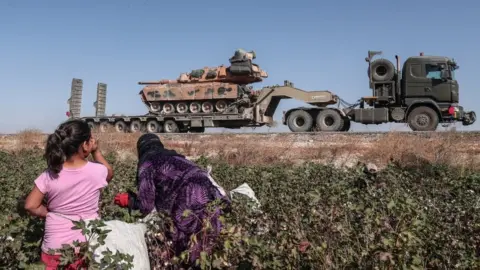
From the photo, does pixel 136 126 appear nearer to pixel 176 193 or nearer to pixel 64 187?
pixel 176 193

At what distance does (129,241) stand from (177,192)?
0.60 metres

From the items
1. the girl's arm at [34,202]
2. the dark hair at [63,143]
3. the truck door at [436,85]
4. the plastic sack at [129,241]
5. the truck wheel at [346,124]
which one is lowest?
the plastic sack at [129,241]

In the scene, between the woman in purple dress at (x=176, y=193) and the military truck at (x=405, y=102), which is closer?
the woman in purple dress at (x=176, y=193)

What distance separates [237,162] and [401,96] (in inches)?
241

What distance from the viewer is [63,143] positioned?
3.17m

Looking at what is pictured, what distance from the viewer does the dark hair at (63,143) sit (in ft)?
10.3

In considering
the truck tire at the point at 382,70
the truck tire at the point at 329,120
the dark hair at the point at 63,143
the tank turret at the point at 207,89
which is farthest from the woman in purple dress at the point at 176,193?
the tank turret at the point at 207,89

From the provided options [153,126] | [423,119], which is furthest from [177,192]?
[153,126]

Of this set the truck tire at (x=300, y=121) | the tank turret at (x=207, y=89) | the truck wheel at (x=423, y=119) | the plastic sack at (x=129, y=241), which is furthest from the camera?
the tank turret at (x=207, y=89)

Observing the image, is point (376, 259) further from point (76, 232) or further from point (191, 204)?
point (76, 232)

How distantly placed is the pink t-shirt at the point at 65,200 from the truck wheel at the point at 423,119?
46.0ft

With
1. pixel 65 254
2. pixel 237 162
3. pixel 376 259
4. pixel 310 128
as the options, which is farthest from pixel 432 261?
pixel 310 128

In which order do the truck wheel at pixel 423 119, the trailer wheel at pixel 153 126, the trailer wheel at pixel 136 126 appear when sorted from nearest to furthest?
the truck wheel at pixel 423 119 < the trailer wheel at pixel 153 126 < the trailer wheel at pixel 136 126

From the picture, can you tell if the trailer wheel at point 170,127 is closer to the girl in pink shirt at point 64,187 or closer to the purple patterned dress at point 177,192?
the purple patterned dress at point 177,192
